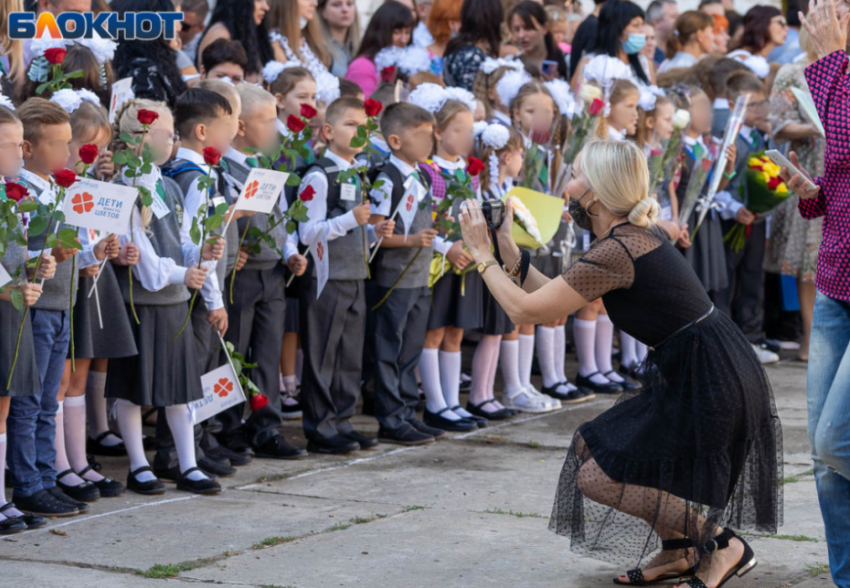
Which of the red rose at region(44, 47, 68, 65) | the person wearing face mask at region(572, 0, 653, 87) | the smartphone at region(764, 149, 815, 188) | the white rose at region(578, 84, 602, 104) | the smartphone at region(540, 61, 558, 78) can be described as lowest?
the smartphone at region(764, 149, 815, 188)

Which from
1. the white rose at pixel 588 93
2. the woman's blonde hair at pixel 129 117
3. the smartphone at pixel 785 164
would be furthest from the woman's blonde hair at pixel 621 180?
the white rose at pixel 588 93

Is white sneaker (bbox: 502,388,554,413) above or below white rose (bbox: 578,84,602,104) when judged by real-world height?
below

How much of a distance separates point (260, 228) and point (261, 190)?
0.56 m

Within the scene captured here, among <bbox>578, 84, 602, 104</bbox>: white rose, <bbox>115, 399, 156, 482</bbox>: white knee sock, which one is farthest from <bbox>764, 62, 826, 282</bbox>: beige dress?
<bbox>115, 399, 156, 482</bbox>: white knee sock

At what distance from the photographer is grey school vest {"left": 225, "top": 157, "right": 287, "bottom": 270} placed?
6.07m

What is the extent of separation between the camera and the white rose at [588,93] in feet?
25.8

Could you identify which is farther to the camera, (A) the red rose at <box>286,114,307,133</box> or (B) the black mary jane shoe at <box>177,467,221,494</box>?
(A) the red rose at <box>286,114,307,133</box>

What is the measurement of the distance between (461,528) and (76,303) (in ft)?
6.40

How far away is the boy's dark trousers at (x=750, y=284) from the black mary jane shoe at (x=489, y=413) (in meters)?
3.17

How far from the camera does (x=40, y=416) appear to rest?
16.9ft

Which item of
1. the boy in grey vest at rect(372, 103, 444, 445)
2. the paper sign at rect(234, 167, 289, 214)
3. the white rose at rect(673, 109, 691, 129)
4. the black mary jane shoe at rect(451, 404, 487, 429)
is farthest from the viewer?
the white rose at rect(673, 109, 691, 129)

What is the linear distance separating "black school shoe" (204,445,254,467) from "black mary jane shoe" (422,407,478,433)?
134 centimetres

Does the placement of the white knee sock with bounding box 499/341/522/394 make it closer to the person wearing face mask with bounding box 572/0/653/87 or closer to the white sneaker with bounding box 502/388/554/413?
the white sneaker with bounding box 502/388/554/413

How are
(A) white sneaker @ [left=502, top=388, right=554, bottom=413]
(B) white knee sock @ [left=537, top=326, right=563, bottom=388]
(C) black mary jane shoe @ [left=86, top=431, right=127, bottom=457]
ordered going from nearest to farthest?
1. (C) black mary jane shoe @ [left=86, top=431, right=127, bottom=457]
2. (A) white sneaker @ [left=502, top=388, right=554, bottom=413]
3. (B) white knee sock @ [left=537, top=326, right=563, bottom=388]
